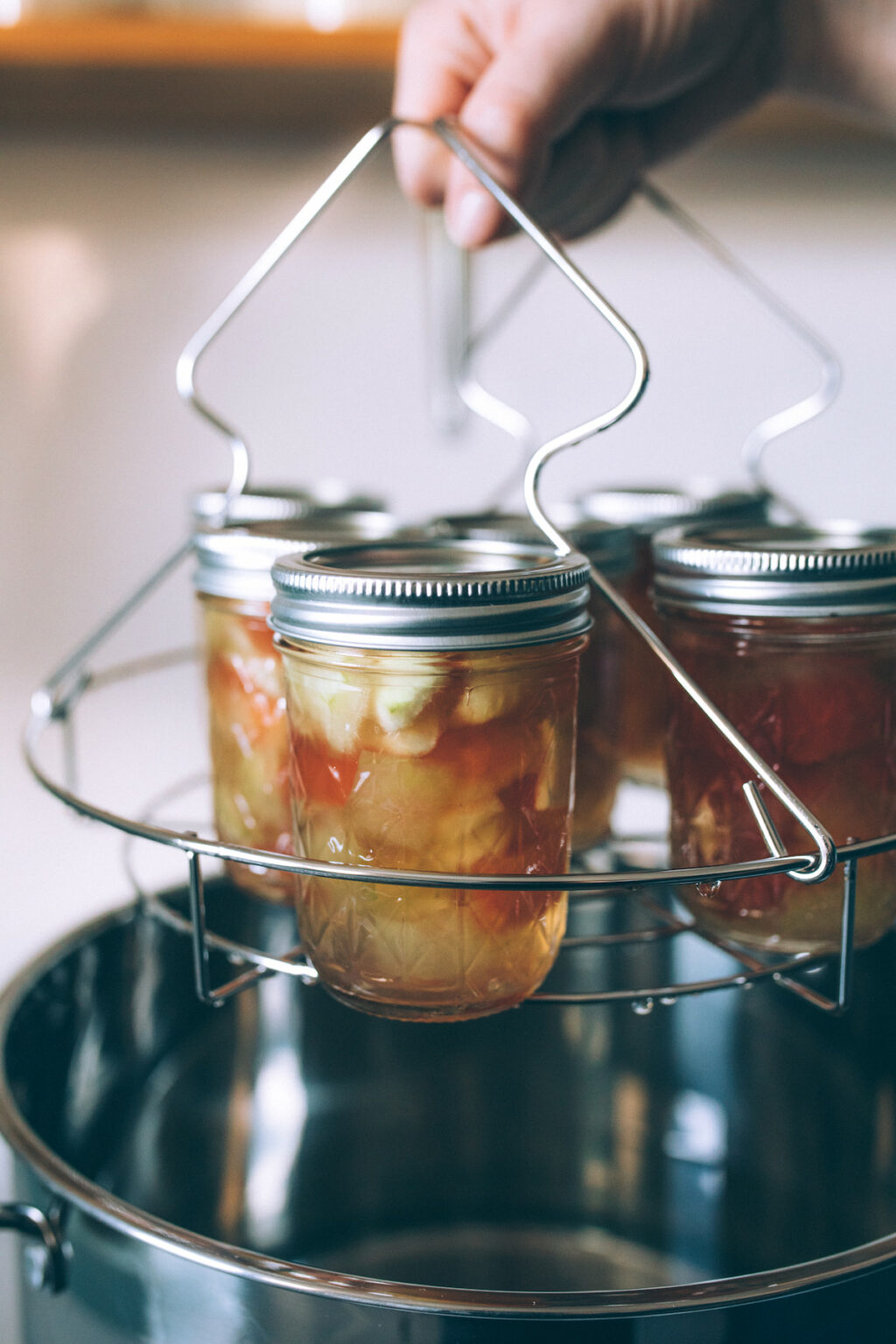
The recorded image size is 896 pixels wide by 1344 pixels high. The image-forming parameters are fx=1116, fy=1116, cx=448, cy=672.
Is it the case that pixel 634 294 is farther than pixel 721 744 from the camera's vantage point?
Yes

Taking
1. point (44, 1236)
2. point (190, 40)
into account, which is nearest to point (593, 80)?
point (190, 40)

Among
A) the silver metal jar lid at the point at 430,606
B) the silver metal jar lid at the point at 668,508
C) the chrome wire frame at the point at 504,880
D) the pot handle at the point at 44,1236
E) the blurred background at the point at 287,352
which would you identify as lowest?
the pot handle at the point at 44,1236

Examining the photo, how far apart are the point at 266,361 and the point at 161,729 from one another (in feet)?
1.25

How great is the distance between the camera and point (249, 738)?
0.55 meters

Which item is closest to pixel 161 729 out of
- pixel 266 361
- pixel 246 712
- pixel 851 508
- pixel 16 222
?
pixel 266 361

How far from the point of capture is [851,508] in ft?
3.59

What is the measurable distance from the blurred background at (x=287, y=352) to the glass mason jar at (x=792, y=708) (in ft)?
2.02

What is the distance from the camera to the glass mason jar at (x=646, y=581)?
63 centimetres

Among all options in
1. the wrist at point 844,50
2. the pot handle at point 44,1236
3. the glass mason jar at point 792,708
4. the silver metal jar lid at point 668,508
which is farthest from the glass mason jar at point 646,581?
the pot handle at point 44,1236

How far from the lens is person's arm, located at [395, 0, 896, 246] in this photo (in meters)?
0.50

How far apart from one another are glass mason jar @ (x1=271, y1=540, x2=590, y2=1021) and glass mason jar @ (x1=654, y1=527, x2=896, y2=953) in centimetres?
8

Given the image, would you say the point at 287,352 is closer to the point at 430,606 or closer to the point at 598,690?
the point at 598,690

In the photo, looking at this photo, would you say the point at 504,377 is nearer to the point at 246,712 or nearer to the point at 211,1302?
the point at 246,712

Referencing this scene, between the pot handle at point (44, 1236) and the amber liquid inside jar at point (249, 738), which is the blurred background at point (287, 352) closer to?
the amber liquid inside jar at point (249, 738)
